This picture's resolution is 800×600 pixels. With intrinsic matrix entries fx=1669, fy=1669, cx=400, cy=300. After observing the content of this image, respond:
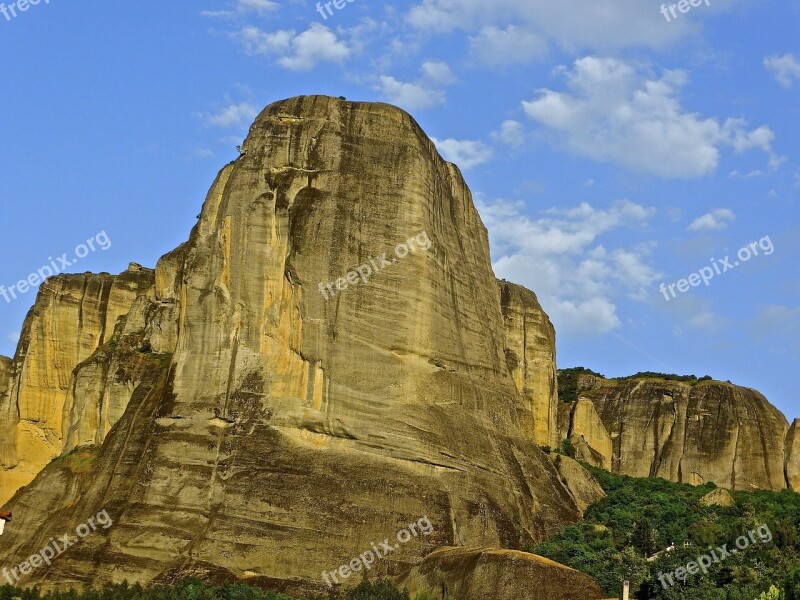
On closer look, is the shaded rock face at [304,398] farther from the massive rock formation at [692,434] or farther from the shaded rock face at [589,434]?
the massive rock formation at [692,434]

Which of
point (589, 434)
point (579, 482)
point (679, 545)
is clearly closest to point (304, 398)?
point (679, 545)

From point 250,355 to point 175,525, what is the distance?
7.67m

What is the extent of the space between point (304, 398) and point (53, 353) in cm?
Answer: 2461

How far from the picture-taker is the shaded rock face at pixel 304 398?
61469 mm

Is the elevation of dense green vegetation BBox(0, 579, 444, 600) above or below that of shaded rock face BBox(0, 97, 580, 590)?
below

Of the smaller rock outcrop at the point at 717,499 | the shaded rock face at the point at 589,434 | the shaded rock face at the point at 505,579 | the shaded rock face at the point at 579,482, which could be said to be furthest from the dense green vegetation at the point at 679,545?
the shaded rock face at the point at 589,434

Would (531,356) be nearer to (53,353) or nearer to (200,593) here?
(53,353)

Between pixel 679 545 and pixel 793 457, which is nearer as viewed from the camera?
pixel 679 545

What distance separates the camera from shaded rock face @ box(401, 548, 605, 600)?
2285 inches

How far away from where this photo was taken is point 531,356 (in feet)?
285

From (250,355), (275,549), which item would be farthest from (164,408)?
(275,549)

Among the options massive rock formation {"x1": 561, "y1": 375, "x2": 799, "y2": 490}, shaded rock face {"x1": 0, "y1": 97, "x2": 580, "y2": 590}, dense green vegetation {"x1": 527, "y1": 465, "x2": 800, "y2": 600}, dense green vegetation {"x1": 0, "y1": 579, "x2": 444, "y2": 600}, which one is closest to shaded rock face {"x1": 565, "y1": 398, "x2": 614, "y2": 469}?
massive rock formation {"x1": 561, "y1": 375, "x2": 799, "y2": 490}

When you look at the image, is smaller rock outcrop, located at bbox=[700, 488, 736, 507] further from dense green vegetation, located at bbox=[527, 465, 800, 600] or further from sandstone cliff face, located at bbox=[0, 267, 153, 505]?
sandstone cliff face, located at bbox=[0, 267, 153, 505]

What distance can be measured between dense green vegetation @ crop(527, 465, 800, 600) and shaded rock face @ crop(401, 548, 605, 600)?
427 centimetres
